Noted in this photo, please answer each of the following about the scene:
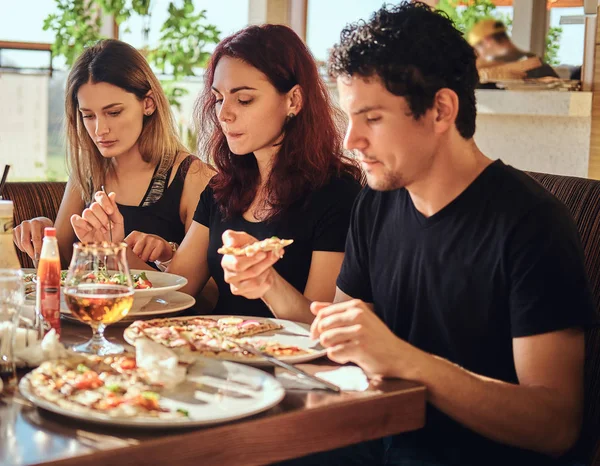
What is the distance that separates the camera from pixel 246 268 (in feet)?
5.02

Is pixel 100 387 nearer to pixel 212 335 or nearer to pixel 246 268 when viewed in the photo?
pixel 212 335

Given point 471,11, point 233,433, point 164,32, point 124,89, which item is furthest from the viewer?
point 164,32

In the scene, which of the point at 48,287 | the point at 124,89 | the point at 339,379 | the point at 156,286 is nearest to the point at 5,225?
the point at 48,287

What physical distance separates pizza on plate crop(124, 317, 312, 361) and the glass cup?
0.21m

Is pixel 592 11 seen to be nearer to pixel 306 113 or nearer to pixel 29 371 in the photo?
pixel 306 113

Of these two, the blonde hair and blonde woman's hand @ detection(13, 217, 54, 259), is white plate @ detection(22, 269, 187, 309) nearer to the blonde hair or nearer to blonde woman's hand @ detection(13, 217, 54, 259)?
blonde woman's hand @ detection(13, 217, 54, 259)

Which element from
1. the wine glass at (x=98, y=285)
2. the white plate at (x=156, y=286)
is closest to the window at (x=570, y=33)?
the white plate at (x=156, y=286)

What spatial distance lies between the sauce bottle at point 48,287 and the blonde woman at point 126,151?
1.19m

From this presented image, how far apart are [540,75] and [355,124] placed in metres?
2.44

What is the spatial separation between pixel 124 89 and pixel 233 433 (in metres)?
1.80

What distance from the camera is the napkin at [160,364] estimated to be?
120 cm

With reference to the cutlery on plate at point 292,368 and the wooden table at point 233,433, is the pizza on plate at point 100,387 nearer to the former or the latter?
the wooden table at point 233,433

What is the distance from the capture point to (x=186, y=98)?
521cm

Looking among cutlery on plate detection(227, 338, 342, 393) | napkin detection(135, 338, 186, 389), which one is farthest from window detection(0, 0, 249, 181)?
napkin detection(135, 338, 186, 389)
